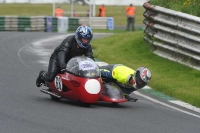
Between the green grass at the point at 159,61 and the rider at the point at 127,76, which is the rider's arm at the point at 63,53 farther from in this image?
the green grass at the point at 159,61

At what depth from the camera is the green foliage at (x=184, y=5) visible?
1658cm

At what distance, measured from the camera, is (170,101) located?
11.8m

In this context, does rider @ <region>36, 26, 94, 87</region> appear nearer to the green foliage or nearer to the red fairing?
the red fairing

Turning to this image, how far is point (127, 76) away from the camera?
10.5m

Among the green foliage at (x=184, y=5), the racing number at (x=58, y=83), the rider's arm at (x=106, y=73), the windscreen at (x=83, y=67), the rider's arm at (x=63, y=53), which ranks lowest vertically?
the racing number at (x=58, y=83)

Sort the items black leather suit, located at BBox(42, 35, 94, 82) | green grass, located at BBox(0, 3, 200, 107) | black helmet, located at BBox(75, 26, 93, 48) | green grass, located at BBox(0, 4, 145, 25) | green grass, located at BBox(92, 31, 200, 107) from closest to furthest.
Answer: black helmet, located at BBox(75, 26, 93, 48) → black leather suit, located at BBox(42, 35, 94, 82) → green grass, located at BBox(92, 31, 200, 107) → green grass, located at BBox(0, 3, 200, 107) → green grass, located at BBox(0, 4, 145, 25)

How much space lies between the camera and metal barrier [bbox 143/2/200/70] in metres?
14.0

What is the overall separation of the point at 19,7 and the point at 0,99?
4550cm

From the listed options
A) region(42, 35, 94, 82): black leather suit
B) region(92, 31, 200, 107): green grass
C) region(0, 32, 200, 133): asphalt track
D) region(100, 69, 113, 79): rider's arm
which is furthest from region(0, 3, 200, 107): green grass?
region(42, 35, 94, 82): black leather suit

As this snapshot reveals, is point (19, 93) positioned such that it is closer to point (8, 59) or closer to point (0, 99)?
point (0, 99)

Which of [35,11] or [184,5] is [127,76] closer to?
[184,5]

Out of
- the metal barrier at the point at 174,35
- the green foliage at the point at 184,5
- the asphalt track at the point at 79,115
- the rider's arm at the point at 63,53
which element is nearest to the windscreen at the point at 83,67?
the rider's arm at the point at 63,53

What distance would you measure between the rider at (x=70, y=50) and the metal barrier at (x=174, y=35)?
141 inches

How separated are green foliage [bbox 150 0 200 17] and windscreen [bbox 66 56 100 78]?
253 inches
